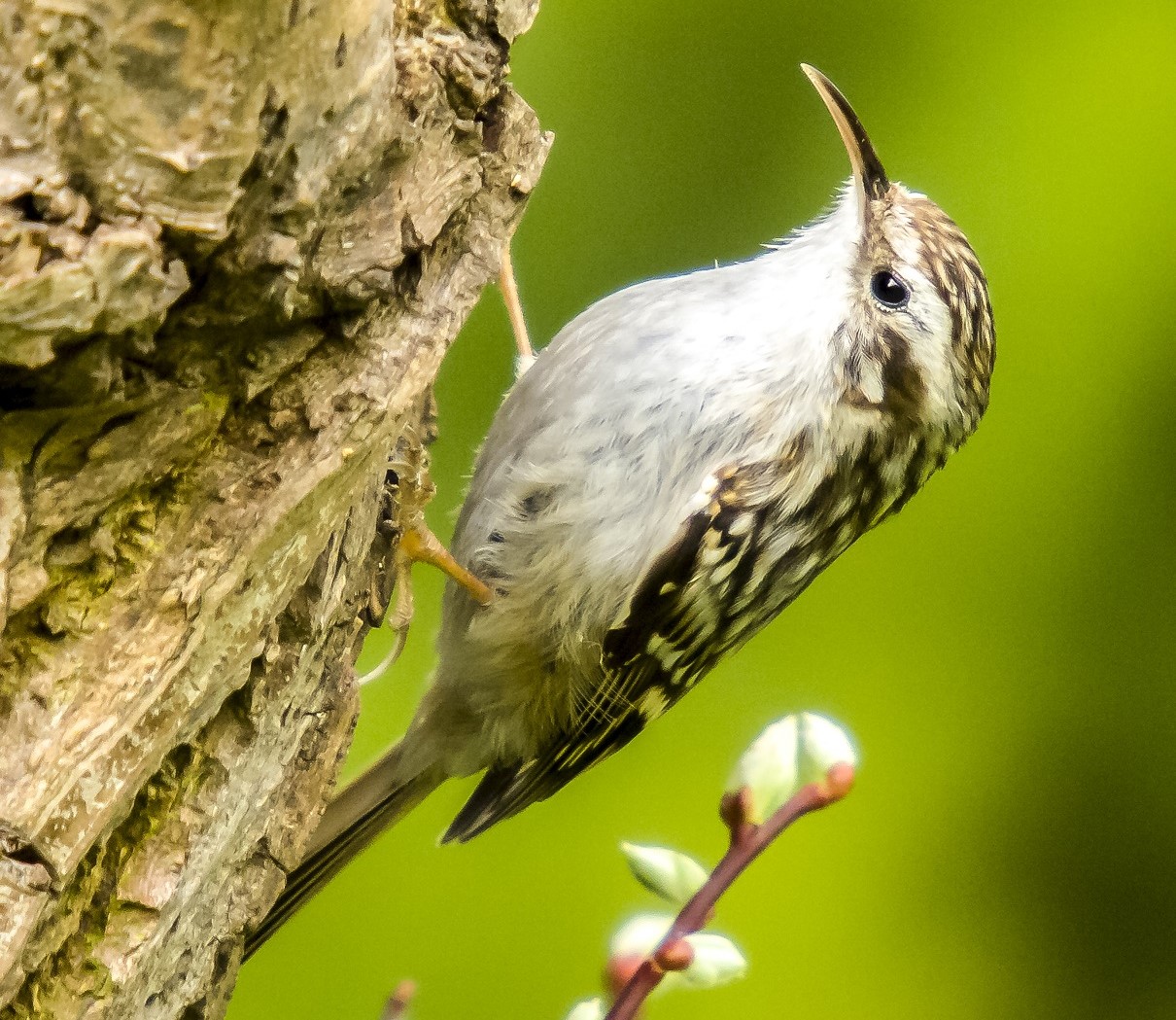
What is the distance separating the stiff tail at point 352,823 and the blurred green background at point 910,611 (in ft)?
1.35

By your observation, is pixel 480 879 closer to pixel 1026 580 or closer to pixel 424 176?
pixel 1026 580

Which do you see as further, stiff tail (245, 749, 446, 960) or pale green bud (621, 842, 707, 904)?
stiff tail (245, 749, 446, 960)

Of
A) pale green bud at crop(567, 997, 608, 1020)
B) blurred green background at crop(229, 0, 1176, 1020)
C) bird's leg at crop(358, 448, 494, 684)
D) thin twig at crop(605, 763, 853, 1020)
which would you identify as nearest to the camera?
thin twig at crop(605, 763, 853, 1020)

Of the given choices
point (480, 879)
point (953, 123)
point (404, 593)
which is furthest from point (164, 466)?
point (953, 123)

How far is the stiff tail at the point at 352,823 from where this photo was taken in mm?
1360

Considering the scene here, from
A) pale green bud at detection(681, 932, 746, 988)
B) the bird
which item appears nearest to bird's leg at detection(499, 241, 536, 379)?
the bird

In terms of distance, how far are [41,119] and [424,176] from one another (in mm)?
303

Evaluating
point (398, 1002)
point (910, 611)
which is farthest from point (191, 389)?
point (910, 611)

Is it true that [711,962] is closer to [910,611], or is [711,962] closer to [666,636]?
[666,636]

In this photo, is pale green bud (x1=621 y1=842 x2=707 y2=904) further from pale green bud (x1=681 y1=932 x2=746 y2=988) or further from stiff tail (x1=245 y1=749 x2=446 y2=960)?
stiff tail (x1=245 y1=749 x2=446 y2=960)

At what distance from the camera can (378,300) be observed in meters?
0.87

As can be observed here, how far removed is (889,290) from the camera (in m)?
1.29

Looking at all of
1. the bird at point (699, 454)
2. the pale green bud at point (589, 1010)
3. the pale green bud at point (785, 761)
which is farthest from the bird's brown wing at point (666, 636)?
the pale green bud at point (589, 1010)

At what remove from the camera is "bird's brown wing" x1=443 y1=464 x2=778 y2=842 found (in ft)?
4.10
